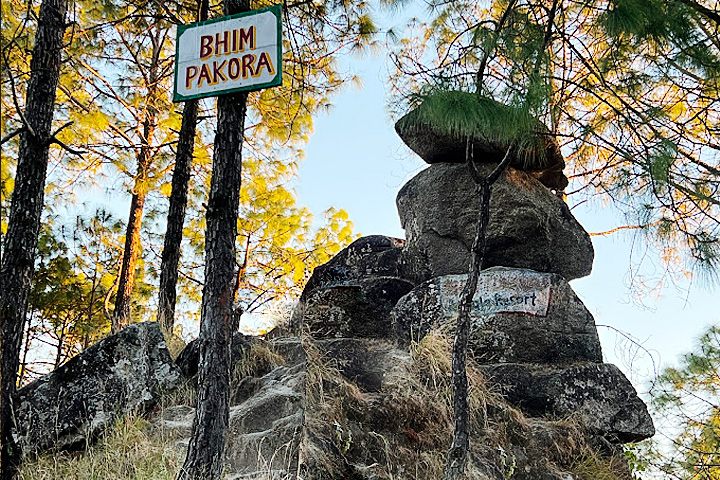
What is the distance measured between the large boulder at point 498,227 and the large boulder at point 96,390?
241cm

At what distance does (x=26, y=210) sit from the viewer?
3842 millimetres

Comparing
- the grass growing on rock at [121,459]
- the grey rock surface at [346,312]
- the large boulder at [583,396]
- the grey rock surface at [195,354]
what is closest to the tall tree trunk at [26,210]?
the grass growing on rock at [121,459]

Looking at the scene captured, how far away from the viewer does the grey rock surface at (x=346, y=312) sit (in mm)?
5566

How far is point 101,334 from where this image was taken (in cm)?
851

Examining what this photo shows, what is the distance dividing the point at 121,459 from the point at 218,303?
1.05 meters

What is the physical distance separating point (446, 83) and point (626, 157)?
48.9 inches

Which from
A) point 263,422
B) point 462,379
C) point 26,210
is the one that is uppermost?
point 26,210

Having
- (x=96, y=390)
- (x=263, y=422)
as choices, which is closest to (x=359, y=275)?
(x=263, y=422)

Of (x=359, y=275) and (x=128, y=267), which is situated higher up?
(x=128, y=267)

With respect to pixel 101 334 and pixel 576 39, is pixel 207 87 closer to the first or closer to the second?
pixel 576 39

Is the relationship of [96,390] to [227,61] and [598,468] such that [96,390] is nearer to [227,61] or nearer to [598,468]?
[227,61]

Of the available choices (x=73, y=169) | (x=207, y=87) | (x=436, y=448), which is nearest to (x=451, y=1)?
(x=207, y=87)

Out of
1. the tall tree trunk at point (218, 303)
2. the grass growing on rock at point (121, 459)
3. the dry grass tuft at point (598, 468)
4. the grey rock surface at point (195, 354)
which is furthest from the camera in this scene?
the grey rock surface at point (195, 354)

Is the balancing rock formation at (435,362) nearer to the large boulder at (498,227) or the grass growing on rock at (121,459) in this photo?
the large boulder at (498,227)
